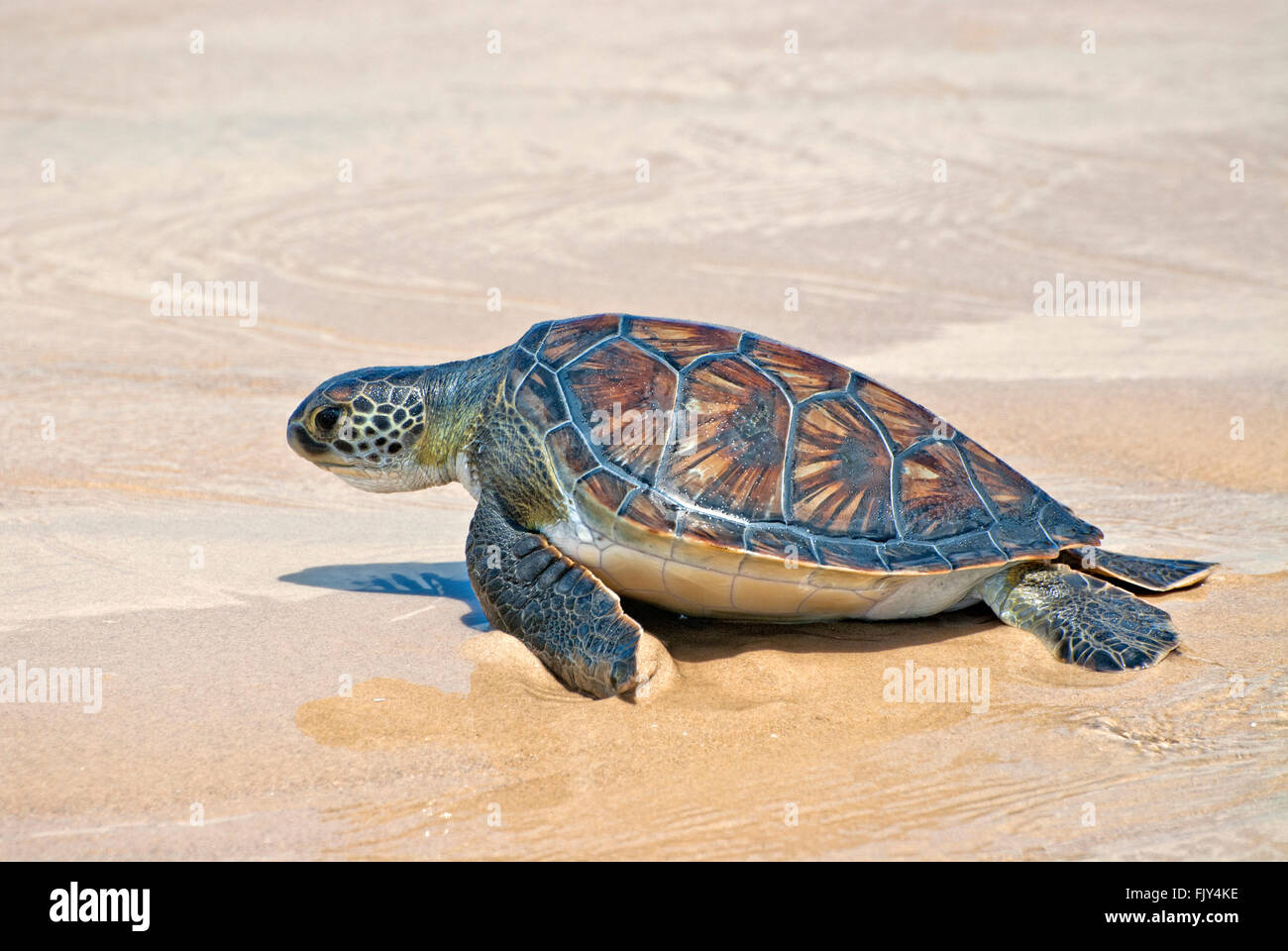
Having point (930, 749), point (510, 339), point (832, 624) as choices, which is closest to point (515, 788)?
point (930, 749)

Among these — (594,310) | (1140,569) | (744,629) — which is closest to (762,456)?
(744,629)

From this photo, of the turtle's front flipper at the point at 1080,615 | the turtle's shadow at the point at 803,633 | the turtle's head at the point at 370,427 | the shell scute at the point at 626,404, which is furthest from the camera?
the turtle's head at the point at 370,427

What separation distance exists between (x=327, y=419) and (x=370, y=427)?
0.68 ft

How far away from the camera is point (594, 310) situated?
37.7 ft

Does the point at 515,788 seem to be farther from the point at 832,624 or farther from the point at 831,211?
the point at 831,211

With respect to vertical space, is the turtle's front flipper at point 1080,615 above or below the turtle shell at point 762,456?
below

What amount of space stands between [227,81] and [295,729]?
55.7ft

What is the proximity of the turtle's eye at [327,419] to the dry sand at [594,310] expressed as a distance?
78 centimetres

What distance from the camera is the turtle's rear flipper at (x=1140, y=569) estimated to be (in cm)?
544

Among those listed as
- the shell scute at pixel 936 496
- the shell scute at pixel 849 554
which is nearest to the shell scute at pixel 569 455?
the shell scute at pixel 849 554

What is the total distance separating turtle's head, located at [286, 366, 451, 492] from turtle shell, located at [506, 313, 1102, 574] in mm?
634

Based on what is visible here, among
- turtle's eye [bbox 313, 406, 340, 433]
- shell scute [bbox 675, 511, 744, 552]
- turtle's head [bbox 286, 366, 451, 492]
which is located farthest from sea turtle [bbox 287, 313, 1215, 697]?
turtle's eye [bbox 313, 406, 340, 433]

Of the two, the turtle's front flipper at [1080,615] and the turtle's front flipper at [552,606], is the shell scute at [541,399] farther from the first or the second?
the turtle's front flipper at [1080,615]

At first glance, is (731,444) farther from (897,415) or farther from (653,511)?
(897,415)
